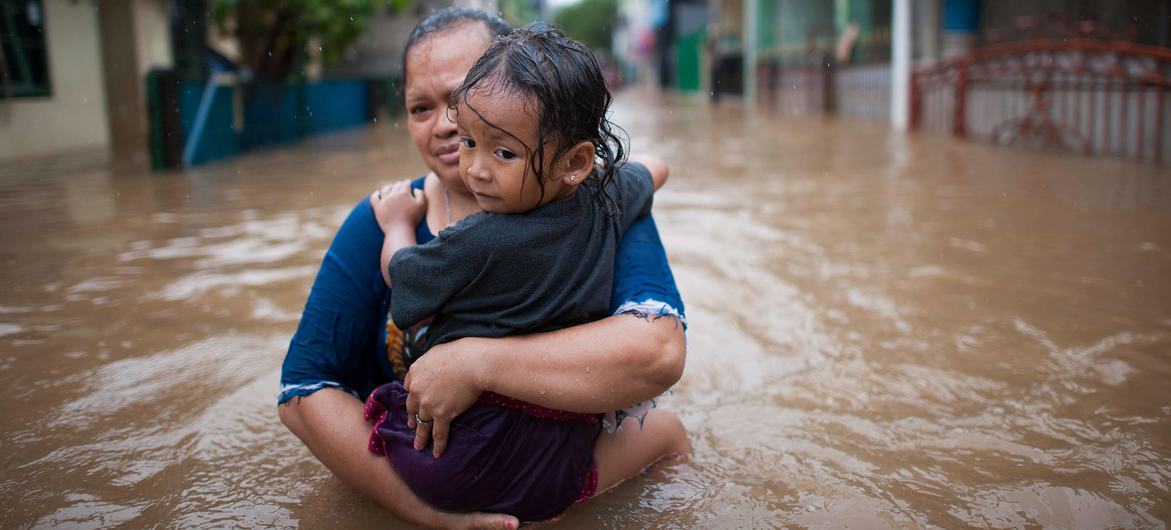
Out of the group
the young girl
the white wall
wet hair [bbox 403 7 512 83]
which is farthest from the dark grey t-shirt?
the white wall

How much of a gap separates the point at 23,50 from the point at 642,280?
10908 millimetres

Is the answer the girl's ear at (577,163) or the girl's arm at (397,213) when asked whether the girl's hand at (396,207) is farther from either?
the girl's ear at (577,163)

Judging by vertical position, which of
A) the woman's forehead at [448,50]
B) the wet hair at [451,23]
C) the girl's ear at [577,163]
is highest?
the wet hair at [451,23]

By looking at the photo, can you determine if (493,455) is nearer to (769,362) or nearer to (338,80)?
(769,362)

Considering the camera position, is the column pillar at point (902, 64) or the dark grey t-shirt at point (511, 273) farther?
the column pillar at point (902, 64)

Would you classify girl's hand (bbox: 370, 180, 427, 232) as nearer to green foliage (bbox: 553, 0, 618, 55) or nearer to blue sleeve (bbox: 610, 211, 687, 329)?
blue sleeve (bbox: 610, 211, 687, 329)

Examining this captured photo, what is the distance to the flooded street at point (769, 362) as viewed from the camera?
221 centimetres

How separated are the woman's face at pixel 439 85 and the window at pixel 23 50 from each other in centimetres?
963

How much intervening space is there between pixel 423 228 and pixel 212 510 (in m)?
0.82

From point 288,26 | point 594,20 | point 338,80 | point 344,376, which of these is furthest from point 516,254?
point 594,20

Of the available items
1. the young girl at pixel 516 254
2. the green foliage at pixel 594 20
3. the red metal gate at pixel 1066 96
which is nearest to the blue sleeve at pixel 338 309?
the young girl at pixel 516 254

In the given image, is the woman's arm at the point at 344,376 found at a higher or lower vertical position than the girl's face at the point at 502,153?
lower

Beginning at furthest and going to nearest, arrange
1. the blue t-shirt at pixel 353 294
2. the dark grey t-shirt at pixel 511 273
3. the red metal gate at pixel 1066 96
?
the red metal gate at pixel 1066 96 → the blue t-shirt at pixel 353 294 → the dark grey t-shirt at pixel 511 273

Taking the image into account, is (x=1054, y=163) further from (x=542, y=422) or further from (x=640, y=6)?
(x=640, y=6)
